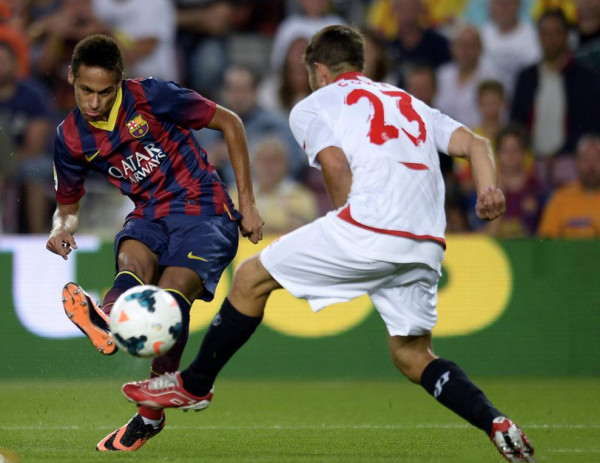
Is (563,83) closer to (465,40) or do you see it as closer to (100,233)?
(465,40)

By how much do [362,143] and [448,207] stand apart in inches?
215

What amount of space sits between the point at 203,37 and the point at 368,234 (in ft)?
22.7

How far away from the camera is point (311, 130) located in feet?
15.5

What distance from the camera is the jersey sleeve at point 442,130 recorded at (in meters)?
4.84

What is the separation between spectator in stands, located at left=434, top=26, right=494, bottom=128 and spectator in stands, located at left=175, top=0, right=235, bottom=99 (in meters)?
2.31

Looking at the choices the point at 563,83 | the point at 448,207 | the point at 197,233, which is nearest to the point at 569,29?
the point at 563,83

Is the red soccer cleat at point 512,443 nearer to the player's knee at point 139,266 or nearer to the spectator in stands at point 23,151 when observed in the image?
the player's knee at point 139,266

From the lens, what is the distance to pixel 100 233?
9.91 metres

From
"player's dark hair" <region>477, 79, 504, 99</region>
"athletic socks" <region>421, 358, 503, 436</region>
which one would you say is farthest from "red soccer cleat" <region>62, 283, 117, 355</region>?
"player's dark hair" <region>477, 79, 504, 99</region>

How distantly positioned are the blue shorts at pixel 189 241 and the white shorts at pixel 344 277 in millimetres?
550

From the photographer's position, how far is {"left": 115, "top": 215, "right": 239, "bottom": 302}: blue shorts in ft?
17.2

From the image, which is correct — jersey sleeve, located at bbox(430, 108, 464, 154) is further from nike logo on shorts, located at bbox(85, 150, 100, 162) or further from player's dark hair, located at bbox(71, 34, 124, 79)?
nike logo on shorts, located at bbox(85, 150, 100, 162)

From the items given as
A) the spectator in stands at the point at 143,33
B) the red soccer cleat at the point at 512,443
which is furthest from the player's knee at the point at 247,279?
the spectator in stands at the point at 143,33

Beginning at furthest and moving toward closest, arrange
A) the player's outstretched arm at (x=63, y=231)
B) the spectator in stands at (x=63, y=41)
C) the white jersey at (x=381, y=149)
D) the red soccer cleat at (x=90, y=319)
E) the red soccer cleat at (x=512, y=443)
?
the spectator in stands at (x=63, y=41) < the player's outstretched arm at (x=63, y=231) < the red soccer cleat at (x=90, y=319) < the white jersey at (x=381, y=149) < the red soccer cleat at (x=512, y=443)
